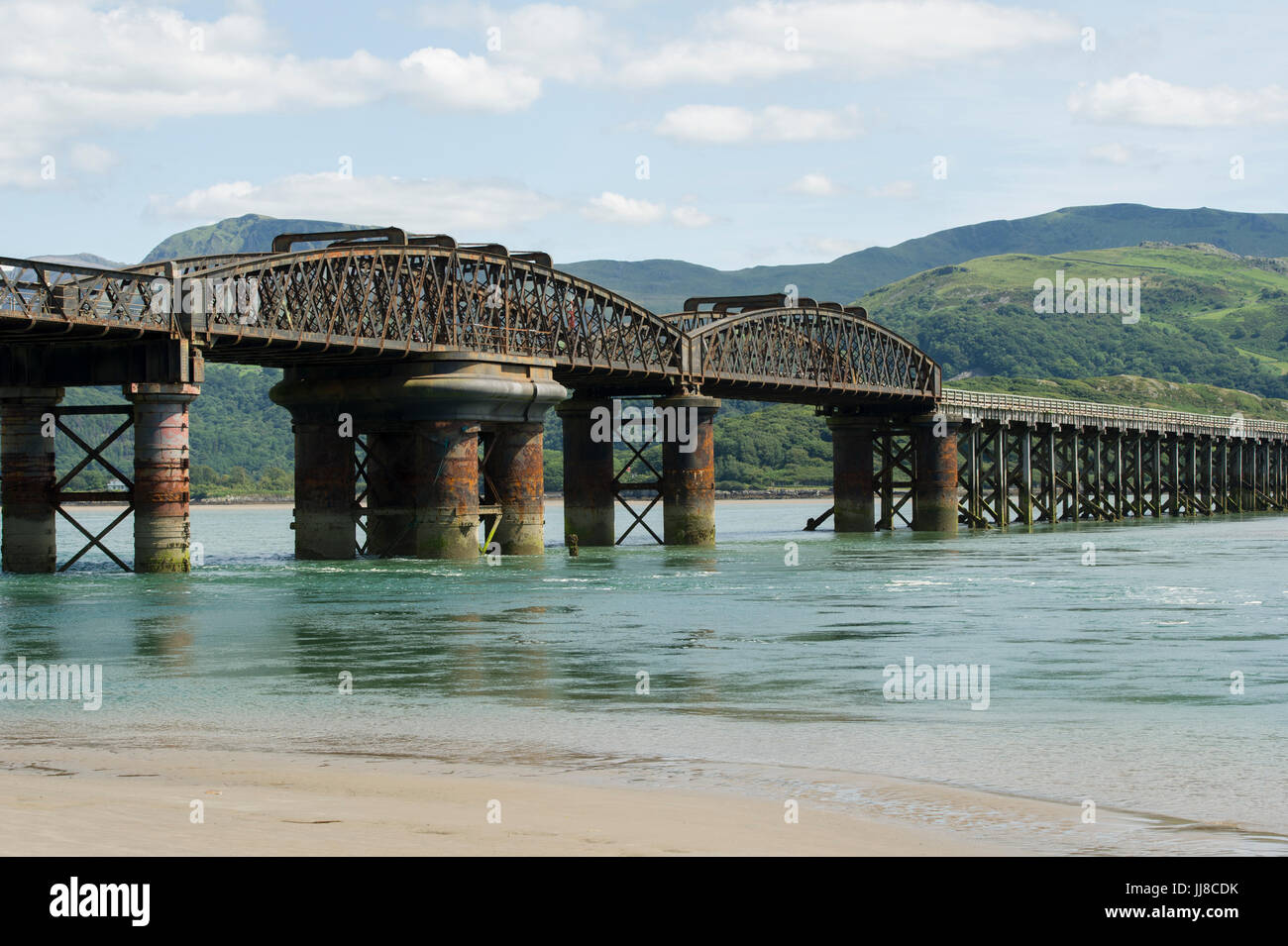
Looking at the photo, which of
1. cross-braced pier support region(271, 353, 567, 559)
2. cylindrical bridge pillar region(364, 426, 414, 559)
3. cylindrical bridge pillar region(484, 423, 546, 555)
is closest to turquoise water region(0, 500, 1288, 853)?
cross-braced pier support region(271, 353, 567, 559)

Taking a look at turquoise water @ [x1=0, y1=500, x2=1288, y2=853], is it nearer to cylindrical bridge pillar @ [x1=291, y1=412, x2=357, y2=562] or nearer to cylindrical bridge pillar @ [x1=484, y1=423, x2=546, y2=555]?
cylindrical bridge pillar @ [x1=291, y1=412, x2=357, y2=562]

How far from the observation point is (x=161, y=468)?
56594mm

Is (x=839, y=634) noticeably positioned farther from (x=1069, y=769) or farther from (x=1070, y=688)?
(x=1069, y=769)

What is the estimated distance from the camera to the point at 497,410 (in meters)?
73.0

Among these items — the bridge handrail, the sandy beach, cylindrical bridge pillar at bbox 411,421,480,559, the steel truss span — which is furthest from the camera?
the bridge handrail

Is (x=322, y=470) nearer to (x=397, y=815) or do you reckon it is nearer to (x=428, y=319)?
(x=428, y=319)

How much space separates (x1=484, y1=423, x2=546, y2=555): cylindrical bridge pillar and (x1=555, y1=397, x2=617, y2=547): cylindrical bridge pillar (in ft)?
43.3

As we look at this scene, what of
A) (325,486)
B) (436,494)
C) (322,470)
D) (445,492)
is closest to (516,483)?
(445,492)

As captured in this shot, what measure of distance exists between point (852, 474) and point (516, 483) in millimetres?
41514

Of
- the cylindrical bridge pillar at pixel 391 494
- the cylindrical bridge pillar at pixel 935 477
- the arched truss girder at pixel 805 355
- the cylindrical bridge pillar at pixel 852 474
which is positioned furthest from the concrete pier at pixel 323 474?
the cylindrical bridge pillar at pixel 935 477

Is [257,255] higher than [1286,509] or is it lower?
higher

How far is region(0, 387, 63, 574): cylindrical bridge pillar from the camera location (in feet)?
197
